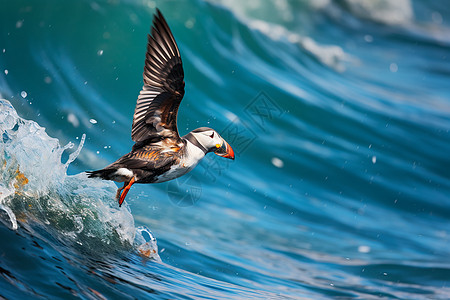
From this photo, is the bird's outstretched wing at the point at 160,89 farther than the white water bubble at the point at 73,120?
No

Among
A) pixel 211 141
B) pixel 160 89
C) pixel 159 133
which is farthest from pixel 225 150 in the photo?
pixel 160 89

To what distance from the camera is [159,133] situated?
169 inches

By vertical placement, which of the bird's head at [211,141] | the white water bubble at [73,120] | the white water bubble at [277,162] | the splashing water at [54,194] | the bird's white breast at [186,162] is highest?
the white water bubble at [277,162]

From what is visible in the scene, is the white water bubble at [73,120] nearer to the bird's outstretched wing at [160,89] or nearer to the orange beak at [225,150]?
the bird's outstretched wing at [160,89]

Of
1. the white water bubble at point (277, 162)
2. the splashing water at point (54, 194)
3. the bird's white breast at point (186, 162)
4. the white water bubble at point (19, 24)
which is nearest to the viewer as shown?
the bird's white breast at point (186, 162)

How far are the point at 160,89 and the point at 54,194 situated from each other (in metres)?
1.51

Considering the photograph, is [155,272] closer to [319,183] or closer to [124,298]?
→ [124,298]

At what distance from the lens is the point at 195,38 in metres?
11.4

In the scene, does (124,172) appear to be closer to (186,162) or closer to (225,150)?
(186,162)

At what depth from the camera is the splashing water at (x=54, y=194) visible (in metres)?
4.45

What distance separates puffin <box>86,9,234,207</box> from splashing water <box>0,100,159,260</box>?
614 millimetres

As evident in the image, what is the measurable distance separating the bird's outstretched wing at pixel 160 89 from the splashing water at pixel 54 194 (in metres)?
0.65

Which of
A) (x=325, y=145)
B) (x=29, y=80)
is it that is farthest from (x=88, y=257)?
(x=325, y=145)

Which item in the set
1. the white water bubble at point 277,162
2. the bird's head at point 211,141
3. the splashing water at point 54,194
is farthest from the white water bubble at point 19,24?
the bird's head at point 211,141
